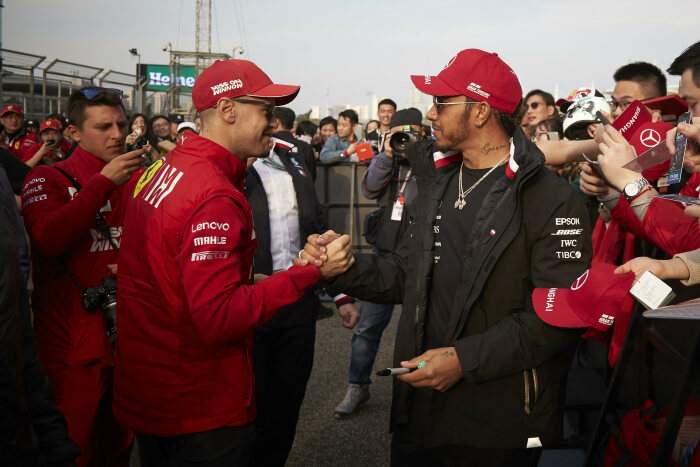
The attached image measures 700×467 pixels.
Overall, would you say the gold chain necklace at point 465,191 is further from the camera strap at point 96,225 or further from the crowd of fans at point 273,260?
the camera strap at point 96,225

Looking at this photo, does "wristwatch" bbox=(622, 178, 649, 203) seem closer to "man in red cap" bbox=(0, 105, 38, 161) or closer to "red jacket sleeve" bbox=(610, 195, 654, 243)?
"red jacket sleeve" bbox=(610, 195, 654, 243)

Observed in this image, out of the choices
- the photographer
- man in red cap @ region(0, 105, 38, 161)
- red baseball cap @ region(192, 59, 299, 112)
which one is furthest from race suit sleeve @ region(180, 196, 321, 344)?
man in red cap @ region(0, 105, 38, 161)

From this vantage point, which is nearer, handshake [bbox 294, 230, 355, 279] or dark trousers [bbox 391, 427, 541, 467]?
dark trousers [bbox 391, 427, 541, 467]

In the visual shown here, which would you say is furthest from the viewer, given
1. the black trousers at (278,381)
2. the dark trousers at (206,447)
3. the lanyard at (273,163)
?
the lanyard at (273,163)

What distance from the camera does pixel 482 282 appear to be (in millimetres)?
2322

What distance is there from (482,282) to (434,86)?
0.94m

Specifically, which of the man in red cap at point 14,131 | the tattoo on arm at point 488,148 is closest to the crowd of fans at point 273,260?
the tattoo on arm at point 488,148

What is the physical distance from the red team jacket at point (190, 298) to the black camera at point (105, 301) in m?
0.74

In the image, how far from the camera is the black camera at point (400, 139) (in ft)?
15.8

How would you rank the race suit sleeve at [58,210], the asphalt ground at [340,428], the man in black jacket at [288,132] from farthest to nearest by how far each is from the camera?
the man in black jacket at [288,132], the asphalt ground at [340,428], the race suit sleeve at [58,210]

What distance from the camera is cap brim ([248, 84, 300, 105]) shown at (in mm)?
2539

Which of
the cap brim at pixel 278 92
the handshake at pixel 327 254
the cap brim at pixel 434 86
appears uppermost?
the cap brim at pixel 434 86

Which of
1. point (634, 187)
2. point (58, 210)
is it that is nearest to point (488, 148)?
point (634, 187)

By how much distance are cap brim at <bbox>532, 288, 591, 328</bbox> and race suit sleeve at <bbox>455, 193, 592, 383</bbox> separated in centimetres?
11
